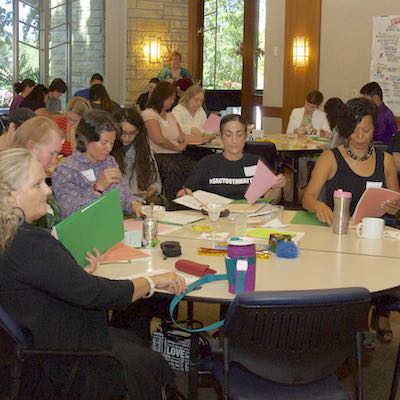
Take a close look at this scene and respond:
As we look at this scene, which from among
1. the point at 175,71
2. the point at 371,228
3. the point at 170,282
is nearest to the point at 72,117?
the point at 371,228

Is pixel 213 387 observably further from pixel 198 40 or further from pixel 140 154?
pixel 198 40

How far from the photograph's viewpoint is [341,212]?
363 centimetres

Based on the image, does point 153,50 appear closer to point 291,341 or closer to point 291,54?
point 291,54

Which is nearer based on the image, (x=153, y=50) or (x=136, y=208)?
(x=136, y=208)

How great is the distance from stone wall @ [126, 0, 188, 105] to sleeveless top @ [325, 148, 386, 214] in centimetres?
955

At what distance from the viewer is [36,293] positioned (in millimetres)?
2408

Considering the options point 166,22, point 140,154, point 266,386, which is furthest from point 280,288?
point 166,22

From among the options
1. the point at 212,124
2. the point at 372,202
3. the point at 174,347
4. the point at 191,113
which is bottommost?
the point at 174,347

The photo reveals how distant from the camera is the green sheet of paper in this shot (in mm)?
3906

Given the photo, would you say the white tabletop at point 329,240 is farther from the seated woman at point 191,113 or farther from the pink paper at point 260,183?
the seated woman at point 191,113

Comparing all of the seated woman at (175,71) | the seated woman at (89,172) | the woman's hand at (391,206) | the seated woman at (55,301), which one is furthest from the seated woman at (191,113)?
the seated woman at (55,301)

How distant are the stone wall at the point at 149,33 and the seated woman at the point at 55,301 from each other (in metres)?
11.2

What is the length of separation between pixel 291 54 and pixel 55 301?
29.0 ft

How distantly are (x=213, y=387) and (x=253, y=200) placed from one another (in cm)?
105
